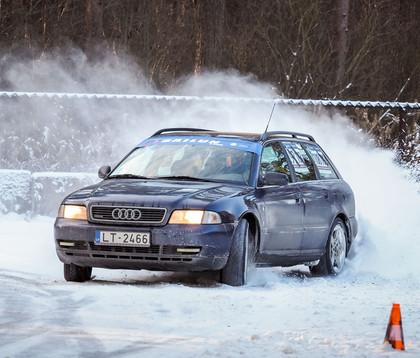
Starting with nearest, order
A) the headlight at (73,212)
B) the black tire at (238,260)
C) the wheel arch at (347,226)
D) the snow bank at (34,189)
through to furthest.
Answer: the black tire at (238,260)
the headlight at (73,212)
the wheel arch at (347,226)
the snow bank at (34,189)

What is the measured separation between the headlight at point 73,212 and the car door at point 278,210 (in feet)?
5.40

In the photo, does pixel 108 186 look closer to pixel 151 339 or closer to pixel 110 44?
pixel 151 339

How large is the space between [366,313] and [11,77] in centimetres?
2056

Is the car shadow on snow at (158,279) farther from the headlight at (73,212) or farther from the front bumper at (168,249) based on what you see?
the headlight at (73,212)

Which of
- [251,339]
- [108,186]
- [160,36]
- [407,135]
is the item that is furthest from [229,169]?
[160,36]

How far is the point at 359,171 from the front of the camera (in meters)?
16.3

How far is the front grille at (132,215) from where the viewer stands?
8750 mm

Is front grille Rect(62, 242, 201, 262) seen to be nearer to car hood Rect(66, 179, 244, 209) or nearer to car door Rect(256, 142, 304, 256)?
car hood Rect(66, 179, 244, 209)

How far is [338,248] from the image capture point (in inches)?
450

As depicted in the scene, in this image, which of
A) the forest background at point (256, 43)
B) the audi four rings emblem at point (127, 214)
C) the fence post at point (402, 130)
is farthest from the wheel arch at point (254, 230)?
the forest background at point (256, 43)

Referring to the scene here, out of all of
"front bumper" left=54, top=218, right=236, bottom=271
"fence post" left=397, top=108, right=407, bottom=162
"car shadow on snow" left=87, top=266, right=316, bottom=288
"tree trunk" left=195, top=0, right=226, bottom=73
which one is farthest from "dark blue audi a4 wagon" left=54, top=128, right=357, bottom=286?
"tree trunk" left=195, top=0, right=226, bottom=73

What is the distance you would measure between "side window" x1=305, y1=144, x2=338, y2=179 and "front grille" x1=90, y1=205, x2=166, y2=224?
323 cm

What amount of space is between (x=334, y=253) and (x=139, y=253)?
325 centimetres

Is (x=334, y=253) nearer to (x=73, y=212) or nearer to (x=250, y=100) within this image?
(x=73, y=212)
